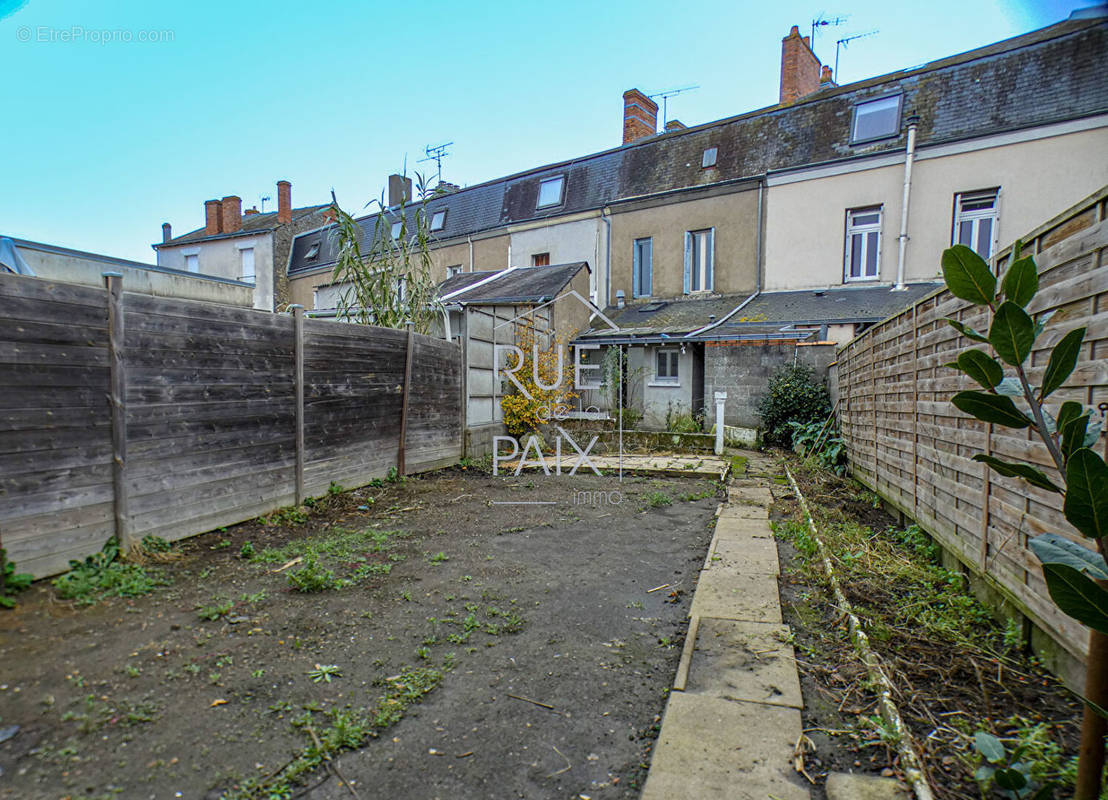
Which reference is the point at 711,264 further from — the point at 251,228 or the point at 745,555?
the point at 251,228

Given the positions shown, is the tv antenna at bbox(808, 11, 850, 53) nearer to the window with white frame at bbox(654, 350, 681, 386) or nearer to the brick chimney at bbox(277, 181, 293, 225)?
the window with white frame at bbox(654, 350, 681, 386)

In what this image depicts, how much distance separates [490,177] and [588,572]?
17402mm

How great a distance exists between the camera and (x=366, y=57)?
4547 millimetres

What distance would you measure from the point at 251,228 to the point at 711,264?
61.9ft

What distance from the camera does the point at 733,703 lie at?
2402mm

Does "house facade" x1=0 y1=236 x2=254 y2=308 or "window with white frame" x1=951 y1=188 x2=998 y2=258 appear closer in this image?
"house facade" x1=0 y1=236 x2=254 y2=308

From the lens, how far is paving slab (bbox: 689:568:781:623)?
10.8ft

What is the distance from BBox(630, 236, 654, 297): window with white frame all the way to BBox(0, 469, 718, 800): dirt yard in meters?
11.7

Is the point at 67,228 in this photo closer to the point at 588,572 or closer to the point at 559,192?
the point at 588,572

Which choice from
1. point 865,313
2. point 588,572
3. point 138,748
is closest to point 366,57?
point 588,572

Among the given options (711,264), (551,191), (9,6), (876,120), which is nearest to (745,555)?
(9,6)

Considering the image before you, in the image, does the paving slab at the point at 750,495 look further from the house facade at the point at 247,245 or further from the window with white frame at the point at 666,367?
the house facade at the point at 247,245

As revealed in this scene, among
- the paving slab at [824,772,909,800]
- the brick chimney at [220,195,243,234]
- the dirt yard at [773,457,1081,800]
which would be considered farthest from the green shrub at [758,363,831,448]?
the brick chimney at [220,195,243,234]

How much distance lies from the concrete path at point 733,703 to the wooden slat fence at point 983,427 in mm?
1092
